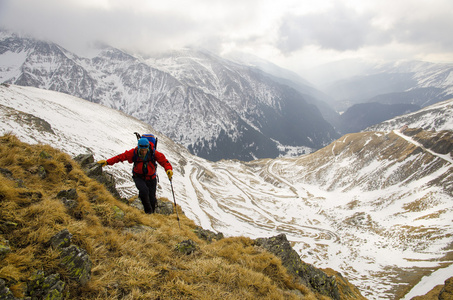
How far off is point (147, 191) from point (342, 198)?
118m

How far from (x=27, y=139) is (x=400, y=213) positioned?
118470mm

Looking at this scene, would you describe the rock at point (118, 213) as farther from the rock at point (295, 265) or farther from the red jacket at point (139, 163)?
the rock at point (295, 265)

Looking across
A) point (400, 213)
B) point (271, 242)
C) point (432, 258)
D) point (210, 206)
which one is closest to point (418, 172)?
point (400, 213)

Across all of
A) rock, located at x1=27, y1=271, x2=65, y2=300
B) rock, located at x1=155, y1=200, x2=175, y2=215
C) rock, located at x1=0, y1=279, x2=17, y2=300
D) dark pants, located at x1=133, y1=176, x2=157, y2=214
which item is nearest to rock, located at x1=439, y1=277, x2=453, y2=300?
rock, located at x1=155, y1=200, x2=175, y2=215

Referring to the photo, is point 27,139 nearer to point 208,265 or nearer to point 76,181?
point 76,181

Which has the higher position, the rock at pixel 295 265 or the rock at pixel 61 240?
the rock at pixel 61 240

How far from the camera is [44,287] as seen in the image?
4422 millimetres

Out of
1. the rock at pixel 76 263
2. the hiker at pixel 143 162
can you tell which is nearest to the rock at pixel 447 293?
the hiker at pixel 143 162

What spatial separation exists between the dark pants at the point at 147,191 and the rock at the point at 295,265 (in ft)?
21.6

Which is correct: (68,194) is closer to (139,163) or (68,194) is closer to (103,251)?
(139,163)

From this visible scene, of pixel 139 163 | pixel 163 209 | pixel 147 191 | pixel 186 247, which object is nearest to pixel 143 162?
pixel 139 163

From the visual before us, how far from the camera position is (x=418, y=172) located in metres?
94.1

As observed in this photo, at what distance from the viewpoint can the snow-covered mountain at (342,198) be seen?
5431 cm

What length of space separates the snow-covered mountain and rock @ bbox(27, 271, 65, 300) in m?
53.6
